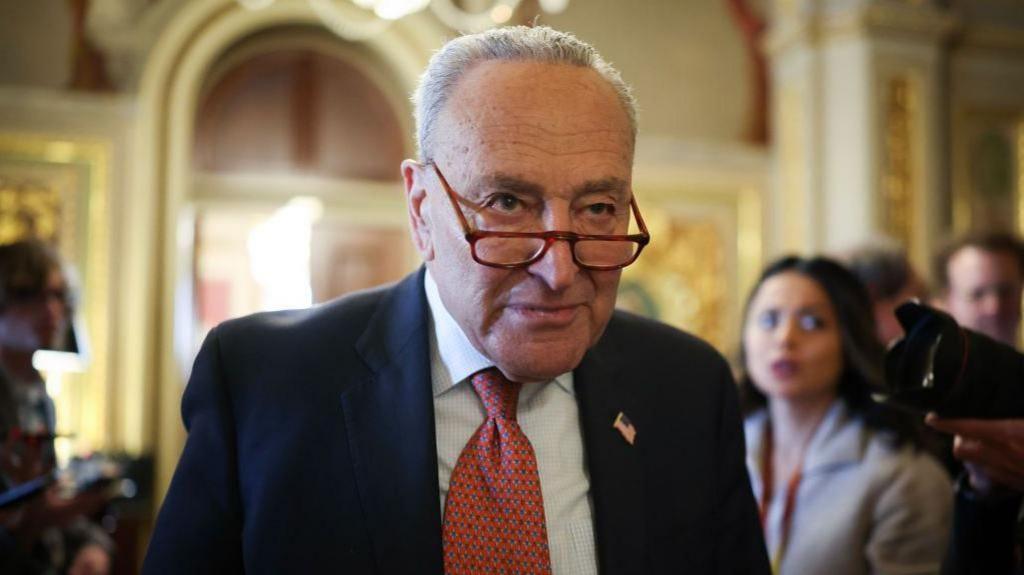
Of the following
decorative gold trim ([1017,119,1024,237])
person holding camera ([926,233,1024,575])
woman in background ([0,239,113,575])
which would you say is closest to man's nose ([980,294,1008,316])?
person holding camera ([926,233,1024,575])

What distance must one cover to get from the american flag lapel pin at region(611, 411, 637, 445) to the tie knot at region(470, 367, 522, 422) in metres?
0.15

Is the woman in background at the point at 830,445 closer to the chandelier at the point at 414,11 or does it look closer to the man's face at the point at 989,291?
the man's face at the point at 989,291

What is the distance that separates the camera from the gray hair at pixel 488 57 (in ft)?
4.09

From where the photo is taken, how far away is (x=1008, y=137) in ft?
19.8

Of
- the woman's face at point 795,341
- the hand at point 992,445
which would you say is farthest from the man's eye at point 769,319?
the hand at point 992,445

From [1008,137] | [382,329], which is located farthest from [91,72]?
[1008,137]

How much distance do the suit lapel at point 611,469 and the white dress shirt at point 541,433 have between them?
24 millimetres

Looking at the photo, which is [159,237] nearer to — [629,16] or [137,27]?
[137,27]

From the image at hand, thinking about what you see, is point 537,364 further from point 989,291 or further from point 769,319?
point 989,291

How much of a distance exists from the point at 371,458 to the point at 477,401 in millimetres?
171

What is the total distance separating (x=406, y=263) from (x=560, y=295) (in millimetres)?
4483

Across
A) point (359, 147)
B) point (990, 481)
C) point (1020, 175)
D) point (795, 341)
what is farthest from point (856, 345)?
point (1020, 175)

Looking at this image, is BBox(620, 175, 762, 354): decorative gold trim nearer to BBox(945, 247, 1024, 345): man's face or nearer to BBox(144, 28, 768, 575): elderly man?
BBox(945, 247, 1024, 345): man's face

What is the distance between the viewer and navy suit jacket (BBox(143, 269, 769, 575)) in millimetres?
1266
